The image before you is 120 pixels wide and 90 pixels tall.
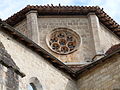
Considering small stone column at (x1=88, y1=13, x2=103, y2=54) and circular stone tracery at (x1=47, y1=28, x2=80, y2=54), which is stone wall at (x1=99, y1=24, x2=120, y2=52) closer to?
small stone column at (x1=88, y1=13, x2=103, y2=54)

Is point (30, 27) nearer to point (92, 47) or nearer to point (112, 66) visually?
point (92, 47)

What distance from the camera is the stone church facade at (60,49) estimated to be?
12352mm

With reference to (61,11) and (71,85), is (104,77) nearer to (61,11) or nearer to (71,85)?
(71,85)

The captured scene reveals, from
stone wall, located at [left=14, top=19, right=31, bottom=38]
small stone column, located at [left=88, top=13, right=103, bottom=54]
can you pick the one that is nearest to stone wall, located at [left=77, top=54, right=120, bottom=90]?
small stone column, located at [left=88, top=13, right=103, bottom=54]

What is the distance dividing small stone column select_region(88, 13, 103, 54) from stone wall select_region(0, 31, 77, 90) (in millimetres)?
2932

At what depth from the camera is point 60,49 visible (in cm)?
1750

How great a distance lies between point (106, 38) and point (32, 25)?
3539 millimetres

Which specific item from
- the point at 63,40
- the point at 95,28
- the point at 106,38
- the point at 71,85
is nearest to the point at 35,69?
the point at 71,85

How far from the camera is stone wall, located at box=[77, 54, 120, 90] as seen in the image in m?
13.3

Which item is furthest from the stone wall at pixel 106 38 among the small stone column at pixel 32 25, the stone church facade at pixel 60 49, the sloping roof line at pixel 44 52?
the sloping roof line at pixel 44 52

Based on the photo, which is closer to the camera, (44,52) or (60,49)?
(44,52)

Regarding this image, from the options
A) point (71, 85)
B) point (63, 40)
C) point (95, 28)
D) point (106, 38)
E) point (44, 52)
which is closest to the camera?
point (44, 52)

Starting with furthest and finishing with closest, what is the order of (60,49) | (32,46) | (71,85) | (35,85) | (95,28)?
1. (95,28)
2. (60,49)
3. (71,85)
4. (32,46)
5. (35,85)

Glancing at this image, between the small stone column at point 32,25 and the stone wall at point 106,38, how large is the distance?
294 centimetres
